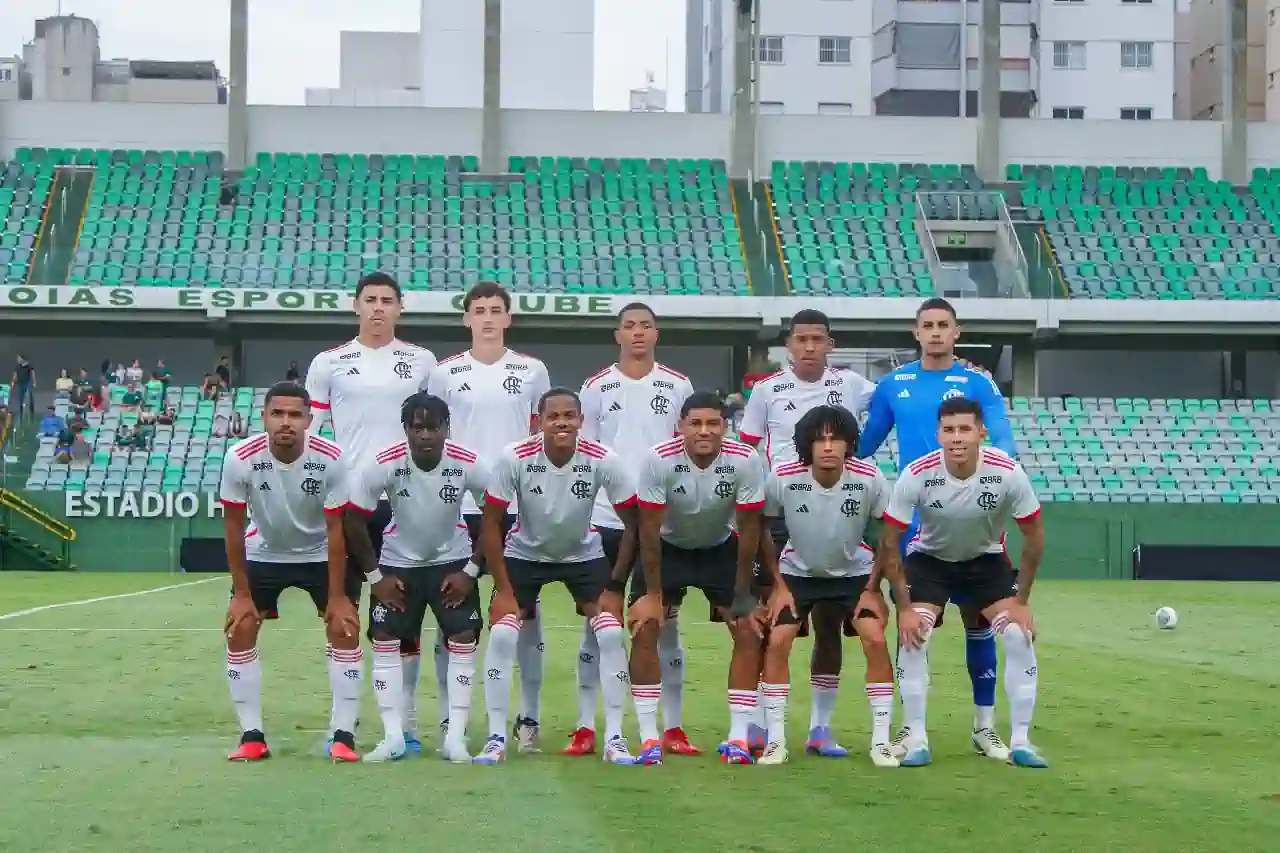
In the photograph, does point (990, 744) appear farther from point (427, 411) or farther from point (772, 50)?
point (772, 50)

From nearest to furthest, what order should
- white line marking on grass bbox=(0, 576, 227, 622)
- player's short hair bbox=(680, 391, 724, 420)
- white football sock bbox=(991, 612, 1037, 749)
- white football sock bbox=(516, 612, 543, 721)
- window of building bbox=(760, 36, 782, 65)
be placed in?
white football sock bbox=(991, 612, 1037, 749) < player's short hair bbox=(680, 391, 724, 420) < white football sock bbox=(516, 612, 543, 721) < white line marking on grass bbox=(0, 576, 227, 622) < window of building bbox=(760, 36, 782, 65)

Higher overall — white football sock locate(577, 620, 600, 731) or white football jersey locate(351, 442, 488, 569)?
white football jersey locate(351, 442, 488, 569)

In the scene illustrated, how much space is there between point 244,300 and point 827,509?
26732 millimetres

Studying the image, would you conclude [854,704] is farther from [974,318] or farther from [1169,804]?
[974,318]

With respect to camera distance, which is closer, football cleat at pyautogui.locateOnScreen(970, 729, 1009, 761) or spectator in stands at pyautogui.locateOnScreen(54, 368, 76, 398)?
football cleat at pyautogui.locateOnScreen(970, 729, 1009, 761)

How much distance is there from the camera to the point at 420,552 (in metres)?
8.44

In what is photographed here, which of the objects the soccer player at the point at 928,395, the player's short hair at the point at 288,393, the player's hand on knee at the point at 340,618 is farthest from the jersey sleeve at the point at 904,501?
the player's short hair at the point at 288,393

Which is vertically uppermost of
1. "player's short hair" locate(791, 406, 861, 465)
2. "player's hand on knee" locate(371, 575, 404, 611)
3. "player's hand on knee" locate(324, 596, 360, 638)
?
"player's short hair" locate(791, 406, 861, 465)

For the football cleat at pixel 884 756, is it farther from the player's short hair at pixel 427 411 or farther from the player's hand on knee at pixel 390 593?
the player's short hair at pixel 427 411

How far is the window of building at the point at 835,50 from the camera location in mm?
64062

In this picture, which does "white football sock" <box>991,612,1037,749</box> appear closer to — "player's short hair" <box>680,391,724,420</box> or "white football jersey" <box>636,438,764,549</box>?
"white football jersey" <box>636,438,764,549</box>

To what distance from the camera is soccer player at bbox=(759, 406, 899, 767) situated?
8.36 meters

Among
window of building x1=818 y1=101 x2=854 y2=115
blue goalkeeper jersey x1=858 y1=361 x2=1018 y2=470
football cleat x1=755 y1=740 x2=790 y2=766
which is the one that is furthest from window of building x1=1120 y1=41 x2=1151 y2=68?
football cleat x1=755 y1=740 x2=790 y2=766

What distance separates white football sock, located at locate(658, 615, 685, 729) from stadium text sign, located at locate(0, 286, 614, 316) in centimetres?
2502
